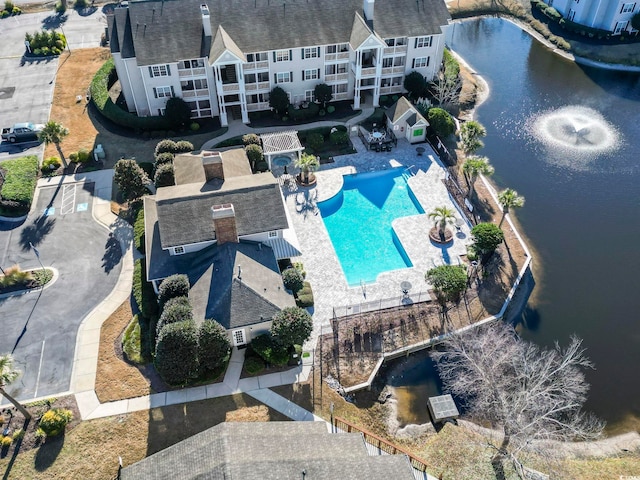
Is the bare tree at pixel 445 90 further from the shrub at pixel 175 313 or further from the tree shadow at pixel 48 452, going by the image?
the tree shadow at pixel 48 452

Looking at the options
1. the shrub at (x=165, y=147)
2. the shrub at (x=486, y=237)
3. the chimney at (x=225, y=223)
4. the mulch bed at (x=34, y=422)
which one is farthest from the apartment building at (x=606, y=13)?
the mulch bed at (x=34, y=422)

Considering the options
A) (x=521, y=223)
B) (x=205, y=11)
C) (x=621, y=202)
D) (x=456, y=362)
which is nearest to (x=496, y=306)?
(x=456, y=362)

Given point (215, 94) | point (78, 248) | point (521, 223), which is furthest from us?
point (215, 94)

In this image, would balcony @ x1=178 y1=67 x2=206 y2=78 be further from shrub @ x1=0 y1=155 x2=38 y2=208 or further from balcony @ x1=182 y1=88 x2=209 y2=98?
shrub @ x1=0 y1=155 x2=38 y2=208

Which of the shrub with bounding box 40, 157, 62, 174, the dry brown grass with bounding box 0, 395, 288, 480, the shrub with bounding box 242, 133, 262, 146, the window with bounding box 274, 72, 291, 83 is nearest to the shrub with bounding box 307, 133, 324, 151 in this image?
the shrub with bounding box 242, 133, 262, 146

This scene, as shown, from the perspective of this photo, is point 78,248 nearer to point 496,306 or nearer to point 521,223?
point 496,306

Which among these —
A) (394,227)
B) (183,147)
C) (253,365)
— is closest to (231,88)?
(183,147)
